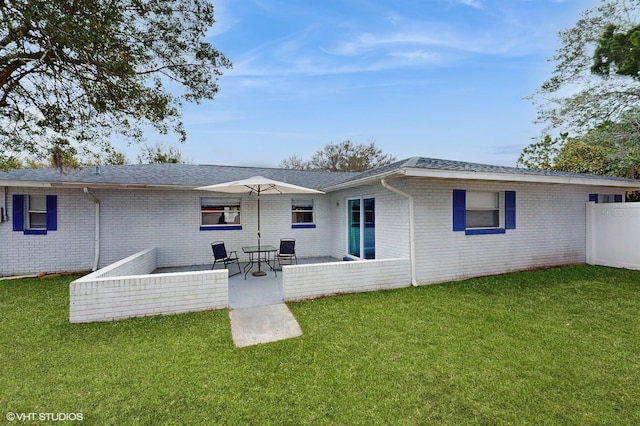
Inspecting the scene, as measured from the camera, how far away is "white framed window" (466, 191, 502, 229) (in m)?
7.79

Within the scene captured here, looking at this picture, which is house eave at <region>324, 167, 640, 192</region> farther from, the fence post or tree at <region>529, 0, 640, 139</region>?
tree at <region>529, 0, 640, 139</region>

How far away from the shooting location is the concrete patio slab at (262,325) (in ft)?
14.2

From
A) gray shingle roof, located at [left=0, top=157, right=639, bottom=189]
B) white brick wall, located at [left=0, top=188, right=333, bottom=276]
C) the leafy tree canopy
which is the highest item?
the leafy tree canopy

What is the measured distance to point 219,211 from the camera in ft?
33.2

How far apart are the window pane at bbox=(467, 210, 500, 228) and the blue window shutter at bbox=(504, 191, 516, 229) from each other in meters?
0.22

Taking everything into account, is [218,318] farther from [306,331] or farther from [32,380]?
[32,380]

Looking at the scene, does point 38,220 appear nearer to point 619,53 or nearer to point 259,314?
point 259,314

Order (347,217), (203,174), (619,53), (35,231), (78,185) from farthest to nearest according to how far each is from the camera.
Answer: (203,174) → (347,217) → (619,53) → (35,231) → (78,185)

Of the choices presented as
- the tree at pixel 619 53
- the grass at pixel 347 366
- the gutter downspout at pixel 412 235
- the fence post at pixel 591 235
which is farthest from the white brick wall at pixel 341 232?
the tree at pixel 619 53

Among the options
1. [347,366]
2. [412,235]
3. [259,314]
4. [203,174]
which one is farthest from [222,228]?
[347,366]

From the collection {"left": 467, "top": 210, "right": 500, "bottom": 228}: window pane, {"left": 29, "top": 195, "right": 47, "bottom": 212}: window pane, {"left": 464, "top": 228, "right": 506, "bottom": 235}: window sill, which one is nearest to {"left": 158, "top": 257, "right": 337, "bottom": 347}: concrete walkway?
{"left": 464, "top": 228, "right": 506, "bottom": 235}: window sill

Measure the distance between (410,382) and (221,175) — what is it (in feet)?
32.5

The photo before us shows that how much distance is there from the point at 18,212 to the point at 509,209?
554 inches

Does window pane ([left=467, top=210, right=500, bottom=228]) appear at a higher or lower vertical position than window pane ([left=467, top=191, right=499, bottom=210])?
lower
